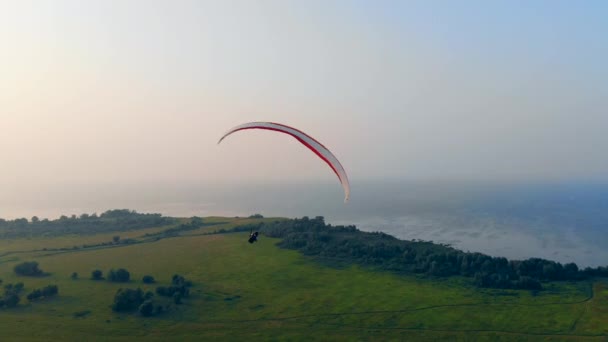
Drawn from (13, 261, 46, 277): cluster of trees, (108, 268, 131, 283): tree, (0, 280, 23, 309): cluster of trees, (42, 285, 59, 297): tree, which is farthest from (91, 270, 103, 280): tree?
(0, 280, 23, 309): cluster of trees

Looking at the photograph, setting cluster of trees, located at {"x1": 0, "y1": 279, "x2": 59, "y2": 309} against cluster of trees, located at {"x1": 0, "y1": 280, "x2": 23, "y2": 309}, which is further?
cluster of trees, located at {"x1": 0, "y1": 279, "x2": 59, "y2": 309}

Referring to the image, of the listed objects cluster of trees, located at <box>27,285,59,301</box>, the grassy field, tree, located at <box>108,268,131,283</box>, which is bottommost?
the grassy field

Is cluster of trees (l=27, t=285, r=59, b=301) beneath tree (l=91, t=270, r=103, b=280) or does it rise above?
beneath

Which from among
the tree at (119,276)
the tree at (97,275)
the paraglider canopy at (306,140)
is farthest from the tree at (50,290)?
the paraglider canopy at (306,140)

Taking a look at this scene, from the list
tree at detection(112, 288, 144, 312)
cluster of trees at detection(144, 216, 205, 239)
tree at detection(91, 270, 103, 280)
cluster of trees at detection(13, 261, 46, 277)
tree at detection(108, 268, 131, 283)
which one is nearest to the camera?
tree at detection(112, 288, 144, 312)

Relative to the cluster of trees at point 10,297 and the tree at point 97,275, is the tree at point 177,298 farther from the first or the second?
the cluster of trees at point 10,297

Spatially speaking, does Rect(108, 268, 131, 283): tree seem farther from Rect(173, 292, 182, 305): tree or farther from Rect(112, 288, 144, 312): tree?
Rect(173, 292, 182, 305): tree

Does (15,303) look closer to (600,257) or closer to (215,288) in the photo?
(215,288)

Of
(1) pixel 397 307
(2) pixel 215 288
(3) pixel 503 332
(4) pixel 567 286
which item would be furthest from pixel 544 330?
(2) pixel 215 288
